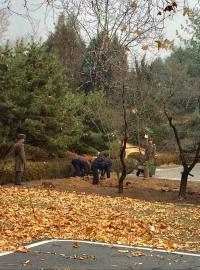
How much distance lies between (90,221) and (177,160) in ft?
102

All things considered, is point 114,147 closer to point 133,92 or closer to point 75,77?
point 133,92

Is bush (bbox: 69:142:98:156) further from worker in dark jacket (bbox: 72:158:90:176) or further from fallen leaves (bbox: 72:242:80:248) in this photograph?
fallen leaves (bbox: 72:242:80:248)

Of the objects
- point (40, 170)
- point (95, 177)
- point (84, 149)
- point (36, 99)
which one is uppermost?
point (36, 99)

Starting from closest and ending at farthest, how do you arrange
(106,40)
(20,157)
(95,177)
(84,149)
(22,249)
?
(106,40), (22,249), (20,157), (95,177), (84,149)

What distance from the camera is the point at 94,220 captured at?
12.4 m

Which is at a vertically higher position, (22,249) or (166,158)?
(166,158)

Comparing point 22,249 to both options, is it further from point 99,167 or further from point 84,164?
point 84,164

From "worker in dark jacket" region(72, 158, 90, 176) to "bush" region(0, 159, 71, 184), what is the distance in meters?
0.79

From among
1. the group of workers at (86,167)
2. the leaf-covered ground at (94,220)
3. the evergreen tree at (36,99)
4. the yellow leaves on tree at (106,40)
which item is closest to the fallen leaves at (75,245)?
the leaf-covered ground at (94,220)

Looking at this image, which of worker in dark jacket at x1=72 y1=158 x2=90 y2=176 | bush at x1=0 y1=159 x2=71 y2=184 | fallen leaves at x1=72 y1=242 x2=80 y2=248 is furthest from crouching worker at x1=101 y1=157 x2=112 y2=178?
fallen leaves at x1=72 y1=242 x2=80 y2=248

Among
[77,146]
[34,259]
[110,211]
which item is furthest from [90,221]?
[77,146]

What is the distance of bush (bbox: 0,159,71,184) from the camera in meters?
21.7

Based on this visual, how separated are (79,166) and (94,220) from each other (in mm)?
12812

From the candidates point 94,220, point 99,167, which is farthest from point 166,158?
point 94,220
